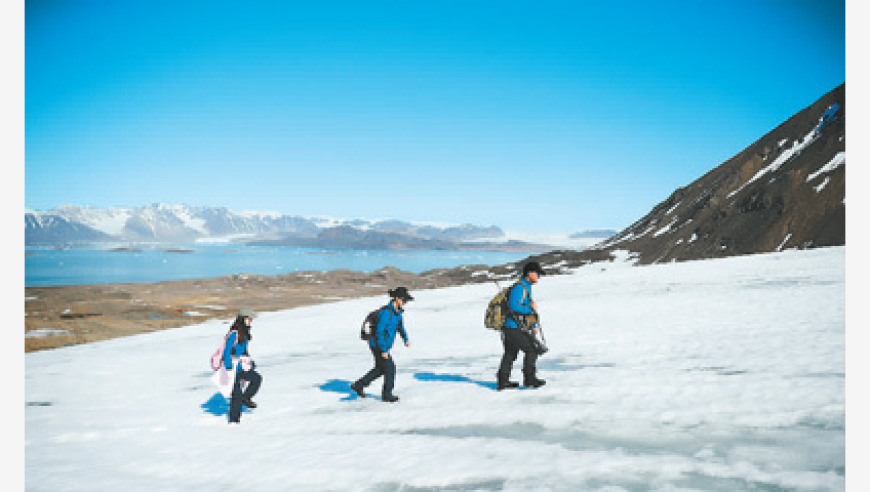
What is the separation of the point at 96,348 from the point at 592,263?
6470cm

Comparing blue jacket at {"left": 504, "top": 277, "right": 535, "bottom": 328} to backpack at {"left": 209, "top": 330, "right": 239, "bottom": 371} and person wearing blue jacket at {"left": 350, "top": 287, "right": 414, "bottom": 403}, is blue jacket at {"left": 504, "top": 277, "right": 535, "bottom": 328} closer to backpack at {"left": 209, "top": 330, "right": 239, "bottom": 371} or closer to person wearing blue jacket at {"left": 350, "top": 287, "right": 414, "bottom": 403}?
person wearing blue jacket at {"left": 350, "top": 287, "right": 414, "bottom": 403}

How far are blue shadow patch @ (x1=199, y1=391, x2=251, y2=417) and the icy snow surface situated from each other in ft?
0.15

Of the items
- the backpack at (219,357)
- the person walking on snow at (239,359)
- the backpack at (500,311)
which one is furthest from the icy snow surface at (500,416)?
the backpack at (500,311)

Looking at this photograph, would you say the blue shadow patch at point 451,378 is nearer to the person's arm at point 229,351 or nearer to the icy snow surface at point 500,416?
the icy snow surface at point 500,416

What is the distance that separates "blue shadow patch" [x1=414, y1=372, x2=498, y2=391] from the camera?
9532 mm

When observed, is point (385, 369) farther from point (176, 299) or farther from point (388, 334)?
point (176, 299)

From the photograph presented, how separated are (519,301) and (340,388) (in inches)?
172

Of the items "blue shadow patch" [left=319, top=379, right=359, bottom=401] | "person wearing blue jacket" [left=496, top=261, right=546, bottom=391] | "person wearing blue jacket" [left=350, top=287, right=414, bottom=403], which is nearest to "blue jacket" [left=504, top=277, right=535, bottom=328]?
"person wearing blue jacket" [left=496, top=261, right=546, bottom=391]

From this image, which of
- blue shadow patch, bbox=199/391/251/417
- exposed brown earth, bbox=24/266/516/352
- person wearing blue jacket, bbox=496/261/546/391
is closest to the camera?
person wearing blue jacket, bbox=496/261/546/391

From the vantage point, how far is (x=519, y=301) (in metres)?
8.44

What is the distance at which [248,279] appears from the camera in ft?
314

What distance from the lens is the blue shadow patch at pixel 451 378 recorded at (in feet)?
31.3

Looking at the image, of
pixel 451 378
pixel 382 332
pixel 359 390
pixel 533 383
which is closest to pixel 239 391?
pixel 359 390
